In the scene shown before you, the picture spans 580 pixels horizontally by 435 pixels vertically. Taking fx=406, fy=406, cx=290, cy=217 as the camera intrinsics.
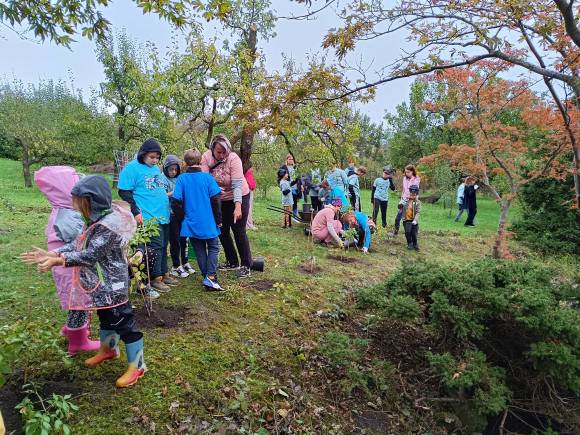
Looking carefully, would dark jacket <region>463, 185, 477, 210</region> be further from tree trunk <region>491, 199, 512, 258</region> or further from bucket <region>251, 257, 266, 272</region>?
bucket <region>251, 257, 266, 272</region>

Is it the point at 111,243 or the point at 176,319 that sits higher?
the point at 111,243

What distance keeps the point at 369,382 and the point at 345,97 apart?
9.01 feet

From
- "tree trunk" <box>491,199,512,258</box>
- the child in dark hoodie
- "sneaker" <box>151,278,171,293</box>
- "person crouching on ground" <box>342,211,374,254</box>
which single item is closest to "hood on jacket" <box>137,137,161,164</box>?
the child in dark hoodie

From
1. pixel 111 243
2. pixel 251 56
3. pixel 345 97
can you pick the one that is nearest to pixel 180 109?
pixel 251 56

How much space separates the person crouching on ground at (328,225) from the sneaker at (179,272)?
131 inches

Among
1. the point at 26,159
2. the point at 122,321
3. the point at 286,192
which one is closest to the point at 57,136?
the point at 26,159

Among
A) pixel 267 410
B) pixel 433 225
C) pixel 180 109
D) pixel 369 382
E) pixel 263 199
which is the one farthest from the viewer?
pixel 263 199

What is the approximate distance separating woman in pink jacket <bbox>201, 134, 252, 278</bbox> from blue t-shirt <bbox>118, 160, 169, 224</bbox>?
0.78 m

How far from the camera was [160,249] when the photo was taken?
14.0ft

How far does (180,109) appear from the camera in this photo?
6941mm

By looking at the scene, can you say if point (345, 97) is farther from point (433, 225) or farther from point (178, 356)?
point (433, 225)

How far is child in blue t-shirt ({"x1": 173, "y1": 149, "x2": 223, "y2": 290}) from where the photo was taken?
438 centimetres

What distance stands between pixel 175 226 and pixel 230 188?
0.84 m

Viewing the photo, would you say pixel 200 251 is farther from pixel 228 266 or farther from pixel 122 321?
pixel 122 321
